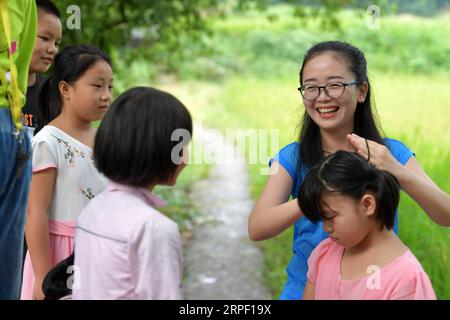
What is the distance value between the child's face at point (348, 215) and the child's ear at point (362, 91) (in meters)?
0.54

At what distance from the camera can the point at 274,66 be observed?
18547 millimetres

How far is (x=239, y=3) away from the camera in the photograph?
22.4 feet

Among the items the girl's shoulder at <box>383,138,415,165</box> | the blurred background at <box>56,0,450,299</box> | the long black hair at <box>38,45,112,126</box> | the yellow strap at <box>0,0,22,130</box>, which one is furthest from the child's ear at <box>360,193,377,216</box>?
the long black hair at <box>38,45,112,126</box>

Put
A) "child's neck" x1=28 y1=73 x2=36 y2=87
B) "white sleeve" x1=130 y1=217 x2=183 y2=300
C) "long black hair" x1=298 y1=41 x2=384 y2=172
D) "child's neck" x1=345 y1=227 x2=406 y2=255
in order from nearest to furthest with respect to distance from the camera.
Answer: "white sleeve" x1=130 y1=217 x2=183 y2=300 → "child's neck" x1=345 y1=227 x2=406 y2=255 → "long black hair" x1=298 y1=41 x2=384 y2=172 → "child's neck" x1=28 y1=73 x2=36 y2=87

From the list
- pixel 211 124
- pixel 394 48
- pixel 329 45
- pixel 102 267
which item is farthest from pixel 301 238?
pixel 394 48

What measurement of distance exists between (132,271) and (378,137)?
100cm

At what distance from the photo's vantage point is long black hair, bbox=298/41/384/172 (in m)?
2.11

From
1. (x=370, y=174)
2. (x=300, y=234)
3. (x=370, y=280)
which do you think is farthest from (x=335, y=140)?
(x=370, y=280)

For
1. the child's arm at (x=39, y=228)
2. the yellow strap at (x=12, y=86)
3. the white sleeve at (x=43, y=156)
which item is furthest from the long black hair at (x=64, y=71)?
the yellow strap at (x=12, y=86)

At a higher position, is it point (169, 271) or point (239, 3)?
point (239, 3)

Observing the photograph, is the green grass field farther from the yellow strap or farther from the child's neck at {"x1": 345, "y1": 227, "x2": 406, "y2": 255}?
the yellow strap

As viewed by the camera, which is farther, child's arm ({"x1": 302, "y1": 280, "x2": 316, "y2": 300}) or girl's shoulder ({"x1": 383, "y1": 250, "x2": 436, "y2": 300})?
child's arm ({"x1": 302, "y1": 280, "x2": 316, "y2": 300})

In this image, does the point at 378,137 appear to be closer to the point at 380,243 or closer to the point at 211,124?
the point at 380,243

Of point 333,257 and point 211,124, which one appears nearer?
point 333,257
